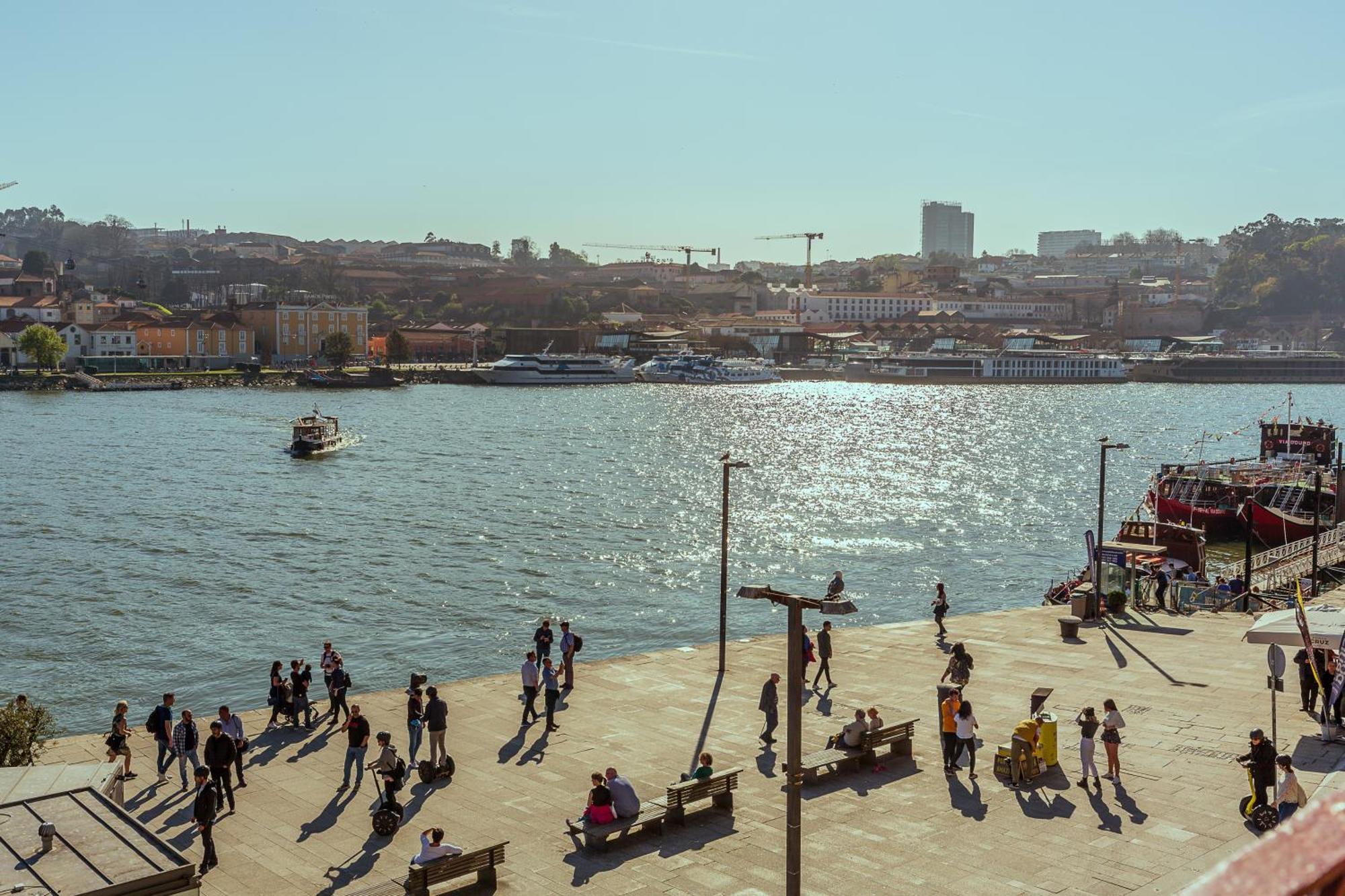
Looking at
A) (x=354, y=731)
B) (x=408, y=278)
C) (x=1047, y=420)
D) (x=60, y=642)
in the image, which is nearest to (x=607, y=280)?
(x=408, y=278)

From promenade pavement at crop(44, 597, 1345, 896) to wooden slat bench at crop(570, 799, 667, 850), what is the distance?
0.11 metres

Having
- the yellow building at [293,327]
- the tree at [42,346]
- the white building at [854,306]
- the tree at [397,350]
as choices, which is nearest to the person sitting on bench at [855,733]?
the tree at [42,346]

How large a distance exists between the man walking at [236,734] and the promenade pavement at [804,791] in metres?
0.16

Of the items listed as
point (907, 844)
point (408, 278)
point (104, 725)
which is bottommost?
point (104, 725)

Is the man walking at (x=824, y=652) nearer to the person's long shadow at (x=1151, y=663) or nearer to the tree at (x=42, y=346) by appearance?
the person's long shadow at (x=1151, y=663)

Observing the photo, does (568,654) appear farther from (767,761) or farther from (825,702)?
(767,761)

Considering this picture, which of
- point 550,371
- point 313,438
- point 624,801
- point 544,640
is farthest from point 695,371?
point 624,801

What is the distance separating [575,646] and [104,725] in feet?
25.5

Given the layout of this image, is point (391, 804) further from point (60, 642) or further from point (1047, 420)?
point (1047, 420)

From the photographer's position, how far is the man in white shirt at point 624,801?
9.80 m

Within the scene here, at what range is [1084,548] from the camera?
35.2 metres

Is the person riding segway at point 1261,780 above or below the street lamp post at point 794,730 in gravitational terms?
below

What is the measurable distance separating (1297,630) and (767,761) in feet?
17.8

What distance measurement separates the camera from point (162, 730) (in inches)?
469
